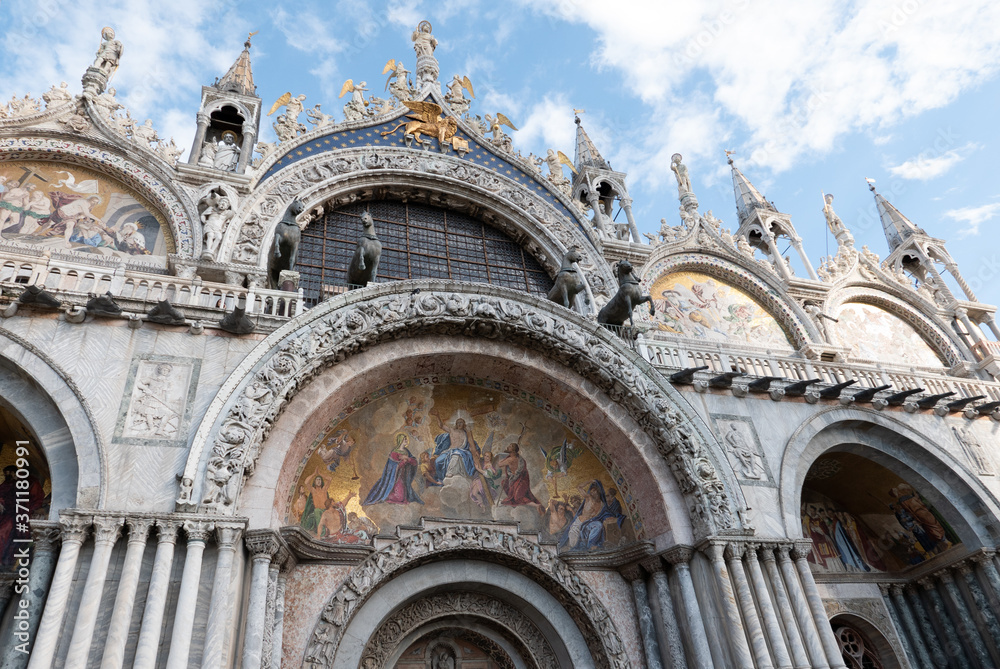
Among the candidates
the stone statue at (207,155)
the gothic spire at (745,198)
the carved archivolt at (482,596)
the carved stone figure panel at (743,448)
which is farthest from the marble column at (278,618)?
the gothic spire at (745,198)

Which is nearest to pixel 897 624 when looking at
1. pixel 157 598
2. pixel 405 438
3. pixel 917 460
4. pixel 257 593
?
pixel 917 460

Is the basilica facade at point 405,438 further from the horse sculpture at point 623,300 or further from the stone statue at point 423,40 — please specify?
the stone statue at point 423,40

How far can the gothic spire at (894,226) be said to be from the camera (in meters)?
20.8

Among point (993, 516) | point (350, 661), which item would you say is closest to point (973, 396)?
point (993, 516)

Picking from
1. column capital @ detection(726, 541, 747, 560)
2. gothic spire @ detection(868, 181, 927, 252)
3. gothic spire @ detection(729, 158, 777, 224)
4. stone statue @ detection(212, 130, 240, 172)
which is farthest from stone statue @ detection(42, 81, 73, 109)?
gothic spire @ detection(868, 181, 927, 252)

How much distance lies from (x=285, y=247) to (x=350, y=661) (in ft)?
20.4

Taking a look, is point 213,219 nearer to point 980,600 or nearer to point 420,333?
point 420,333

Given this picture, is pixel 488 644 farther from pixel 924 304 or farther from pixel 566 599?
pixel 924 304

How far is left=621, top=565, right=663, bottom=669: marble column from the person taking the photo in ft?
30.5

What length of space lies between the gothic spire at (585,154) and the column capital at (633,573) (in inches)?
427

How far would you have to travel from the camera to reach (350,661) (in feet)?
27.6

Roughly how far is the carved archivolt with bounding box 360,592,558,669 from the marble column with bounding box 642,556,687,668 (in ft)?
5.59

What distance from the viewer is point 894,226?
2136 centimetres

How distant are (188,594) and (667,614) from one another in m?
6.35
